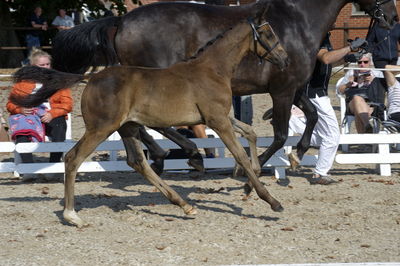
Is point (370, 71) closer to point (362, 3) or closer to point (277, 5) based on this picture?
point (362, 3)

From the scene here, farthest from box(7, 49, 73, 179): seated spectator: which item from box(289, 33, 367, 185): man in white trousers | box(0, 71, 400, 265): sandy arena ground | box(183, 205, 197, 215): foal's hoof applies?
box(289, 33, 367, 185): man in white trousers

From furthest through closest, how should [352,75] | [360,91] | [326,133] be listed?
[352,75] < [360,91] < [326,133]

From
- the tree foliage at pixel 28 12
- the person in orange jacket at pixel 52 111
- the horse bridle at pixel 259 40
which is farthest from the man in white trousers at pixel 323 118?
the tree foliage at pixel 28 12

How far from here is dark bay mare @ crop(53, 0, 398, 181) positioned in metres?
8.17

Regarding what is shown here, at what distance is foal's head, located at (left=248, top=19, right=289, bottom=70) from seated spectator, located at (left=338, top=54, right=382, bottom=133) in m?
3.65

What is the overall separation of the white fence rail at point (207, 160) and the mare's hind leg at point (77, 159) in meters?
2.02

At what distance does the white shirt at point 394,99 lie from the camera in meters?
9.98

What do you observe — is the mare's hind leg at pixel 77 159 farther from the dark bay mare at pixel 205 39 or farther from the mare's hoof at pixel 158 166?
the mare's hoof at pixel 158 166

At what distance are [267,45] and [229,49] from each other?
Result: 34 cm

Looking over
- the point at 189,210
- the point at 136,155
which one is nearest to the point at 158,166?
the point at 136,155

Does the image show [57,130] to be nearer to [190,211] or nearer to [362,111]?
[190,211]

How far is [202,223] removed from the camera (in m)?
6.96

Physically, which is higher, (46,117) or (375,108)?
(46,117)

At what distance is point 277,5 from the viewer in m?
8.30
